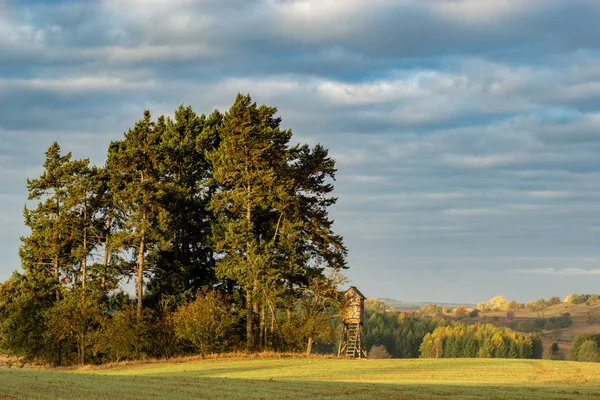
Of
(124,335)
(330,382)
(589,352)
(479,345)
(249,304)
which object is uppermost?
(249,304)

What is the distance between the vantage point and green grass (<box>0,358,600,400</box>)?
Result: 108 feet

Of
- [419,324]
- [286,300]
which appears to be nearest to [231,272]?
[286,300]

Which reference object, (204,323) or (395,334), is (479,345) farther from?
(204,323)

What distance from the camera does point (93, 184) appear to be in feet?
235

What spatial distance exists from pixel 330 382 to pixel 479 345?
400 ft

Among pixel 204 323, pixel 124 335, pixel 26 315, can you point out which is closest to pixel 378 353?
pixel 204 323

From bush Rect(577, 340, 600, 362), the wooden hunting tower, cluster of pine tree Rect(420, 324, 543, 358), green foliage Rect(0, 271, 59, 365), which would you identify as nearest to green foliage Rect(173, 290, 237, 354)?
the wooden hunting tower

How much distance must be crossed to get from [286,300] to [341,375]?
63.3 ft

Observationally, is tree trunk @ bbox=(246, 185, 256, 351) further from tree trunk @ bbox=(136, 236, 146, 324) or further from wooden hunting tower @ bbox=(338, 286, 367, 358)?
tree trunk @ bbox=(136, 236, 146, 324)

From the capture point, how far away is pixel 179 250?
74.4 metres

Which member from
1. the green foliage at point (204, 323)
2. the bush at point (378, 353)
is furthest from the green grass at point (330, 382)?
the bush at point (378, 353)

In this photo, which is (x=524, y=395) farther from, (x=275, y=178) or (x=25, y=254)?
(x=25, y=254)

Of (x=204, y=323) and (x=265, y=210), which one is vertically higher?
(x=265, y=210)

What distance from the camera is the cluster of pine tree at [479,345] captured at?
15262 cm
